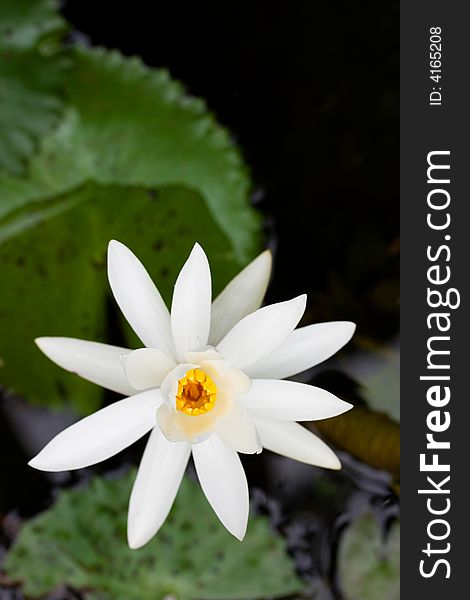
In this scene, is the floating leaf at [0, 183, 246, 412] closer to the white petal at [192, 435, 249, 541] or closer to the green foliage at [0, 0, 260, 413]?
the green foliage at [0, 0, 260, 413]

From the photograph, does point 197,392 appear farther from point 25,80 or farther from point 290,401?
point 25,80

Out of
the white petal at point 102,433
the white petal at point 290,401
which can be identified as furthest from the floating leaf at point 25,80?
the white petal at point 290,401

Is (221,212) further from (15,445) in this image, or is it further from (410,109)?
(15,445)

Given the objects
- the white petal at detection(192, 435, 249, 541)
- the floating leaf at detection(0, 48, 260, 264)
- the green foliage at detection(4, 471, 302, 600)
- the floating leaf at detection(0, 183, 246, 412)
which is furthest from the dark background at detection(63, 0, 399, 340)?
the white petal at detection(192, 435, 249, 541)

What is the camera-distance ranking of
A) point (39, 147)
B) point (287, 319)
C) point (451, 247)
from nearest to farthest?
point (287, 319)
point (451, 247)
point (39, 147)

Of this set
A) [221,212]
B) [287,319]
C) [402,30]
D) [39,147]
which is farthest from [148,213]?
[402,30]

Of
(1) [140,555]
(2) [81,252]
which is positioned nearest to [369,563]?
(1) [140,555]

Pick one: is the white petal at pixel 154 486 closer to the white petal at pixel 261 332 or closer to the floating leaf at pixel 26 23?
the white petal at pixel 261 332
